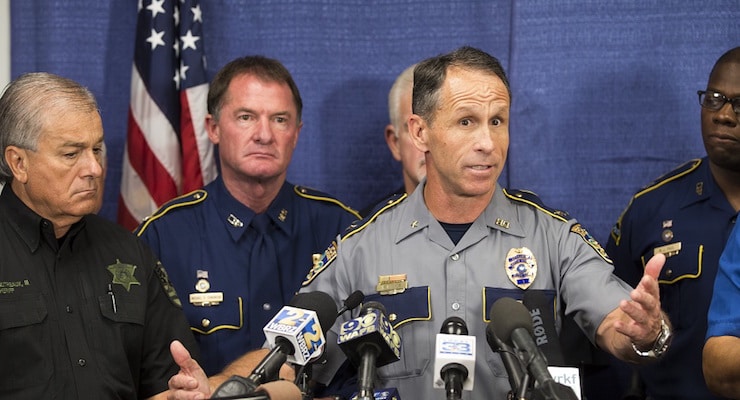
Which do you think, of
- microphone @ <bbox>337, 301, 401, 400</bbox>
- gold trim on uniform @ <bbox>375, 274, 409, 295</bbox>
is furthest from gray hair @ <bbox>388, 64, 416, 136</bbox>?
microphone @ <bbox>337, 301, 401, 400</bbox>

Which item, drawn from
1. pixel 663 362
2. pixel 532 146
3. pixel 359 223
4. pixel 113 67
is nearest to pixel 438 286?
pixel 359 223

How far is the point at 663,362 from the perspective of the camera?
148 inches

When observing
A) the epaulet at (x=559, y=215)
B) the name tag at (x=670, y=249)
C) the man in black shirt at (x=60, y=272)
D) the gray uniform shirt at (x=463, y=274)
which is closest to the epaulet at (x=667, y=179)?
the name tag at (x=670, y=249)

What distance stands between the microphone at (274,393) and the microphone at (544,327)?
649mm

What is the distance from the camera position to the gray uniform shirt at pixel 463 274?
9.66ft

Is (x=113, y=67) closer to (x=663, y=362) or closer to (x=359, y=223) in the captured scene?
(x=359, y=223)

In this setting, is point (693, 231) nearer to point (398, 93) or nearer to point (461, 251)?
point (461, 251)

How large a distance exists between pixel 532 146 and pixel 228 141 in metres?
1.39

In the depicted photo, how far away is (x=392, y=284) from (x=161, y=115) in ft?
Result: 6.07

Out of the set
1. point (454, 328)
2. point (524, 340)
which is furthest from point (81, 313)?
point (524, 340)

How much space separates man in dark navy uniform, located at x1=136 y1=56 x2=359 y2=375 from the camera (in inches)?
150

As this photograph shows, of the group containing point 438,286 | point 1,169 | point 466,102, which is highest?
point 466,102

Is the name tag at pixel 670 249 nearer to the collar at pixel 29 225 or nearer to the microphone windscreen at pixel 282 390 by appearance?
the microphone windscreen at pixel 282 390

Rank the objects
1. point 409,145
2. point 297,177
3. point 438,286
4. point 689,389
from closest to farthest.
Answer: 1. point 438,286
2. point 689,389
3. point 409,145
4. point 297,177
